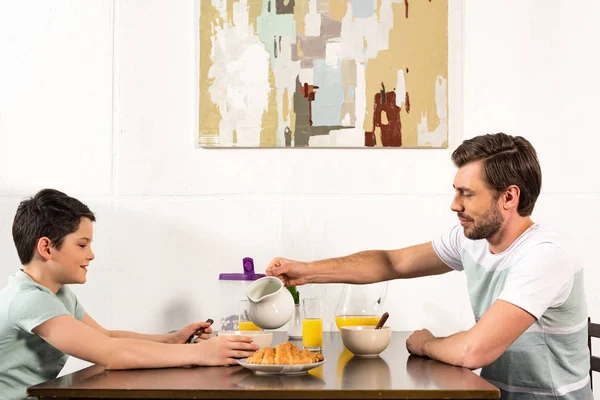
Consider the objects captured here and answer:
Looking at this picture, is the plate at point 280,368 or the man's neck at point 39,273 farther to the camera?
the man's neck at point 39,273

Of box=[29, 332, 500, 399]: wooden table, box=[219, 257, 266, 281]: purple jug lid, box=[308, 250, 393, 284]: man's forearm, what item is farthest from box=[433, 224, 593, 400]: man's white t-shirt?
box=[219, 257, 266, 281]: purple jug lid

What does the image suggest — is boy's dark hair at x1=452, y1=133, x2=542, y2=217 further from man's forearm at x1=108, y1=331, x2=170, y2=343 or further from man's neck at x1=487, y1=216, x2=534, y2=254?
man's forearm at x1=108, y1=331, x2=170, y2=343

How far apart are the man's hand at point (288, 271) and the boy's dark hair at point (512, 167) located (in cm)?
62

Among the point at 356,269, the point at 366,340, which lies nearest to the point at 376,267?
the point at 356,269

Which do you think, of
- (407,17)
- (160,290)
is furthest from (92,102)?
(407,17)

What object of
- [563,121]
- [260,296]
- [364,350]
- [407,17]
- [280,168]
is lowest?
[364,350]

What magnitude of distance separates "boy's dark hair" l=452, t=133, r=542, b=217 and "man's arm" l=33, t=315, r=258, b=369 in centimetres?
75

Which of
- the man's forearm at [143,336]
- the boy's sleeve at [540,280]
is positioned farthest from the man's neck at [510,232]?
the man's forearm at [143,336]

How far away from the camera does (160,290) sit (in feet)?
8.38

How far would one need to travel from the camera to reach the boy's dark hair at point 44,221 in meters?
1.81

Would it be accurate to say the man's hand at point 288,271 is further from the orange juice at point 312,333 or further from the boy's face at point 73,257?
the boy's face at point 73,257

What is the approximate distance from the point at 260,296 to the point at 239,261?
75 centimetres

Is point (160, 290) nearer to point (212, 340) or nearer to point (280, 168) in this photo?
point (280, 168)

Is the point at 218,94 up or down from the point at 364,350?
up
